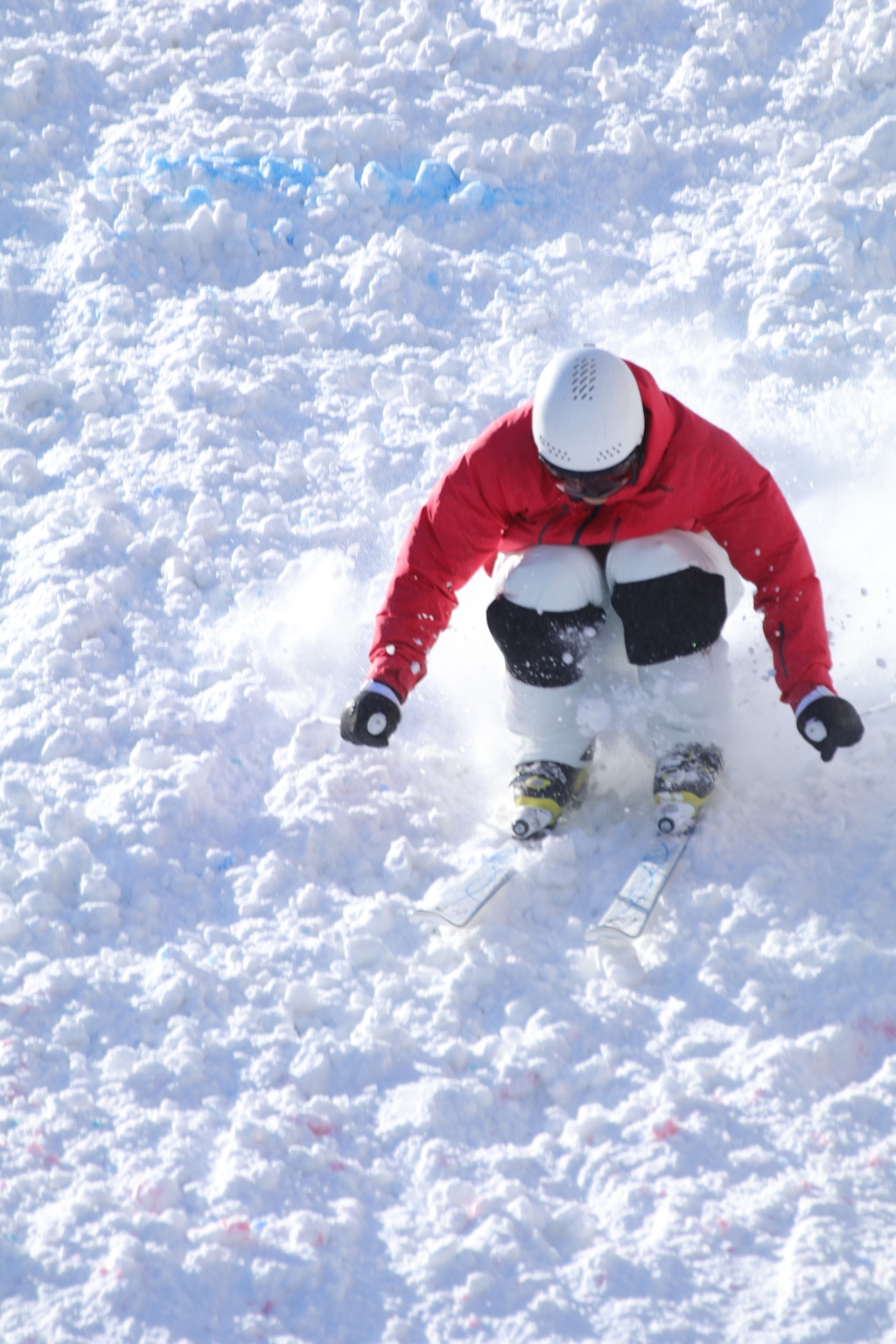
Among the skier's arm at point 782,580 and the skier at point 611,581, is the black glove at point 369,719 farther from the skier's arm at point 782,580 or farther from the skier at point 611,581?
the skier's arm at point 782,580

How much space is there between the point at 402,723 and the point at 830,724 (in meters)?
1.20

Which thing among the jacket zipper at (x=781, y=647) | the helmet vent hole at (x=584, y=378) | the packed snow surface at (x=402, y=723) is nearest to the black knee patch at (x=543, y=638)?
the packed snow surface at (x=402, y=723)

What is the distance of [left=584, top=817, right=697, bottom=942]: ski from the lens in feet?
8.10

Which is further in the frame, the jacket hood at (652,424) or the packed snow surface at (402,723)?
the jacket hood at (652,424)

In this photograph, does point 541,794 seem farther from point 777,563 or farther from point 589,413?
point 589,413

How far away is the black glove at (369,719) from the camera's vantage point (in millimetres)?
2670

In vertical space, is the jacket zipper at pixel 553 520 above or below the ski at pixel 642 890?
above

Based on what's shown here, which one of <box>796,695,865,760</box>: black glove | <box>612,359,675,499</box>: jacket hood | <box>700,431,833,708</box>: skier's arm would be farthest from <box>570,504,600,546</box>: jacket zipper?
<box>796,695,865,760</box>: black glove

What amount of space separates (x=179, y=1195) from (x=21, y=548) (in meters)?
2.35

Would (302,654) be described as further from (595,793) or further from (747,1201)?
(747,1201)

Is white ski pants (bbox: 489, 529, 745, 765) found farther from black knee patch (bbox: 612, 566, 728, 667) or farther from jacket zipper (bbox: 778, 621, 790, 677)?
jacket zipper (bbox: 778, 621, 790, 677)

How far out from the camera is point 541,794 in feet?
8.98

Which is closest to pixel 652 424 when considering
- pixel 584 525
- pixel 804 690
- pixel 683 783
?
pixel 584 525

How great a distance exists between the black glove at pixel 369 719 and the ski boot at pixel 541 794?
348 millimetres
